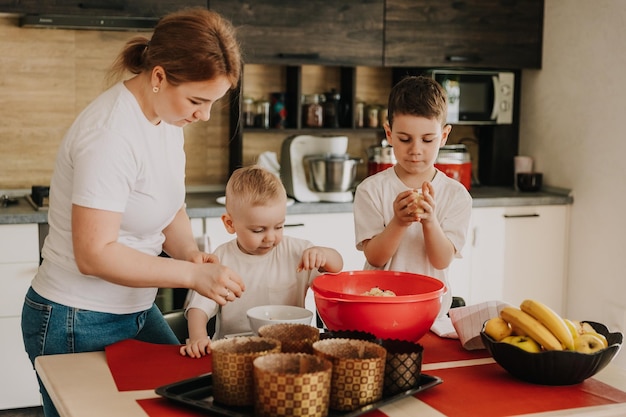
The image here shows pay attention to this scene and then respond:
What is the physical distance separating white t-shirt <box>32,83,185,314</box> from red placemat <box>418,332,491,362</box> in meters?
0.67

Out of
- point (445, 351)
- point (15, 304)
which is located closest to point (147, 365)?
point (445, 351)

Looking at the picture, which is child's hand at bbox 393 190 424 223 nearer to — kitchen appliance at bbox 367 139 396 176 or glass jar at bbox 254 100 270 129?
kitchen appliance at bbox 367 139 396 176

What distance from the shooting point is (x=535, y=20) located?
4406 millimetres

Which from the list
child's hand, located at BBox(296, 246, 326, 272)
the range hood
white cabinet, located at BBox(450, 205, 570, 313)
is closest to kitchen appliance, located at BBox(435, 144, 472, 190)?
white cabinet, located at BBox(450, 205, 570, 313)

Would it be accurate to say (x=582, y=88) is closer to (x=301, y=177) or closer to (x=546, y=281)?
(x=546, y=281)

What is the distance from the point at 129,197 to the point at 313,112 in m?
2.46

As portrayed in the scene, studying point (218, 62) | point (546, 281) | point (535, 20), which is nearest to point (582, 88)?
point (535, 20)

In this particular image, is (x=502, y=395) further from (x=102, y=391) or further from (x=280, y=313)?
(x=102, y=391)

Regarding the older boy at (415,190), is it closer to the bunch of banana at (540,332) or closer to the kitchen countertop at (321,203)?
the bunch of banana at (540,332)

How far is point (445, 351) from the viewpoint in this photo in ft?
5.98

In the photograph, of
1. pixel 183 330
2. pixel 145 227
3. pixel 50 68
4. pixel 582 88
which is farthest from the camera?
pixel 582 88

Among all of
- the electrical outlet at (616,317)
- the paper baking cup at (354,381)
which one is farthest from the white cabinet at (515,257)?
the paper baking cup at (354,381)

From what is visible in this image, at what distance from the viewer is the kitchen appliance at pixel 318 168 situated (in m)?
3.85

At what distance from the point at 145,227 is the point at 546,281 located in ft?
9.61
